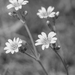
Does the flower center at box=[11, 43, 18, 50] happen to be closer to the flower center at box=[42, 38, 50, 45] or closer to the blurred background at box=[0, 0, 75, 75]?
the flower center at box=[42, 38, 50, 45]

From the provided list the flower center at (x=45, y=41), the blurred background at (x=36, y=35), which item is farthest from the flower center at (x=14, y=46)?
the blurred background at (x=36, y=35)

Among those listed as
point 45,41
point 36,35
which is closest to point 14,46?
point 45,41

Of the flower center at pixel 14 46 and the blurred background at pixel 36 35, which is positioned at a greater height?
the blurred background at pixel 36 35

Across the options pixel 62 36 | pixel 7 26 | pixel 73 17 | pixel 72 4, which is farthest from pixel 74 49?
pixel 7 26

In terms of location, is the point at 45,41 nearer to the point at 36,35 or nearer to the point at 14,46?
the point at 14,46

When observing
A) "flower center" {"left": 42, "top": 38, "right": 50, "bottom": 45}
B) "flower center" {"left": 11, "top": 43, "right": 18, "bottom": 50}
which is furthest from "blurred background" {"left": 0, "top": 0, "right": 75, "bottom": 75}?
"flower center" {"left": 42, "top": 38, "right": 50, "bottom": 45}

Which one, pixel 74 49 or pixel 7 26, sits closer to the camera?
pixel 74 49

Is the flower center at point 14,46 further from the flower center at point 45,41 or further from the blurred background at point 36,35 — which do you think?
the blurred background at point 36,35

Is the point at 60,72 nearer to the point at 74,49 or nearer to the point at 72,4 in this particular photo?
the point at 74,49
